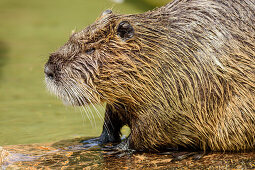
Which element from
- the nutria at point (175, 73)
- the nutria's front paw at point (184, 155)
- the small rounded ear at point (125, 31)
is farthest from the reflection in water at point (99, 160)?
the small rounded ear at point (125, 31)

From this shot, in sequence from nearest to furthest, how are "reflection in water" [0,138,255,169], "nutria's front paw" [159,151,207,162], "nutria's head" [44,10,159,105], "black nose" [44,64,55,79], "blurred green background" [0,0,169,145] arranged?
"reflection in water" [0,138,255,169], "nutria's front paw" [159,151,207,162], "nutria's head" [44,10,159,105], "black nose" [44,64,55,79], "blurred green background" [0,0,169,145]

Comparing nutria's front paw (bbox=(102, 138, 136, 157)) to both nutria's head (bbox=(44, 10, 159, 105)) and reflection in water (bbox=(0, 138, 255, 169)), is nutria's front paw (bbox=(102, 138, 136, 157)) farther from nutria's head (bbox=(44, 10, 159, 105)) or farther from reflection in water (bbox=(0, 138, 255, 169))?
nutria's head (bbox=(44, 10, 159, 105))

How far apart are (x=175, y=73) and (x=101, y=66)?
2.18ft

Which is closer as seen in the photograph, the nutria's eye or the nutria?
the nutria

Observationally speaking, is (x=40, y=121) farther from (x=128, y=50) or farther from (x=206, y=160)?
(x=206, y=160)

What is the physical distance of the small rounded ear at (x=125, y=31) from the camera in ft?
13.7

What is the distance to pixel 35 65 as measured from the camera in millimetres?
8531

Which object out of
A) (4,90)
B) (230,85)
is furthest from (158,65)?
(4,90)

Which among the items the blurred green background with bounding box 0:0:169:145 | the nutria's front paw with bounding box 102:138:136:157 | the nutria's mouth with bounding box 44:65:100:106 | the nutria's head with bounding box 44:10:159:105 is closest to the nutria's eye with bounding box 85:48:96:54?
the nutria's head with bounding box 44:10:159:105

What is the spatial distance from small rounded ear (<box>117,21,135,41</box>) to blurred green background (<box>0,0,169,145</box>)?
489mm

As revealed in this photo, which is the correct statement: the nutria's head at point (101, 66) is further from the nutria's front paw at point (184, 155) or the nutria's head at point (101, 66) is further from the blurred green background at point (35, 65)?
the nutria's front paw at point (184, 155)

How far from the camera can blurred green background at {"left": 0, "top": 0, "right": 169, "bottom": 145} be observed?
18.7 feet

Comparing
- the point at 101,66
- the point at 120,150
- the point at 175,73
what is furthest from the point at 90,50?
the point at 120,150

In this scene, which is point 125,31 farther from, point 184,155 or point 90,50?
point 184,155
